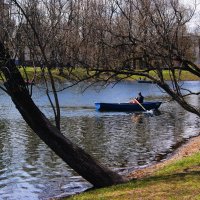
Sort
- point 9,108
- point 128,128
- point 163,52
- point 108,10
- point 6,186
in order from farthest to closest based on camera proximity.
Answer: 1. point 9,108
2. point 128,128
3. point 6,186
4. point 108,10
5. point 163,52

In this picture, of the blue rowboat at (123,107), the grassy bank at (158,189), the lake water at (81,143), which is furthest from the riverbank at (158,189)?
the blue rowboat at (123,107)

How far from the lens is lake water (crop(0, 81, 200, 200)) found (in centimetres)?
1436

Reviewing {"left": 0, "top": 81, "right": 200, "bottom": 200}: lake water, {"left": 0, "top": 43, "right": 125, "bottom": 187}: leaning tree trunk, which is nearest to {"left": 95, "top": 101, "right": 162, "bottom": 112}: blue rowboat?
{"left": 0, "top": 81, "right": 200, "bottom": 200}: lake water

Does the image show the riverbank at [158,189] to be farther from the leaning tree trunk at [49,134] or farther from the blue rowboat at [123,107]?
the blue rowboat at [123,107]

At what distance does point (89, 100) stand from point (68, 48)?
32.9 meters

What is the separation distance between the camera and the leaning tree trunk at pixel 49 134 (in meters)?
9.97

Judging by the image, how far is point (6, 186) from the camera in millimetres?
14141

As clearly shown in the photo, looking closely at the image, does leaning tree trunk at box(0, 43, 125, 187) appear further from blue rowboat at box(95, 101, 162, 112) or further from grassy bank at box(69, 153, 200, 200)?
blue rowboat at box(95, 101, 162, 112)

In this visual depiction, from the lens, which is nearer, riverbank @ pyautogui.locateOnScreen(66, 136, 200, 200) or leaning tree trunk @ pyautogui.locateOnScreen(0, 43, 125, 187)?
riverbank @ pyautogui.locateOnScreen(66, 136, 200, 200)

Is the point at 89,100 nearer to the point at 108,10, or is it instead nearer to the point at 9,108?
the point at 9,108

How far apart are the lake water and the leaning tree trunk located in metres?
0.70

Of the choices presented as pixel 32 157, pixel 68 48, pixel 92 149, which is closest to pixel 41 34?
pixel 68 48

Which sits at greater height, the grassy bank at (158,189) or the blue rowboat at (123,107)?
the grassy bank at (158,189)

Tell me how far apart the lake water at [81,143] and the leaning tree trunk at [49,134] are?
0.70 meters
